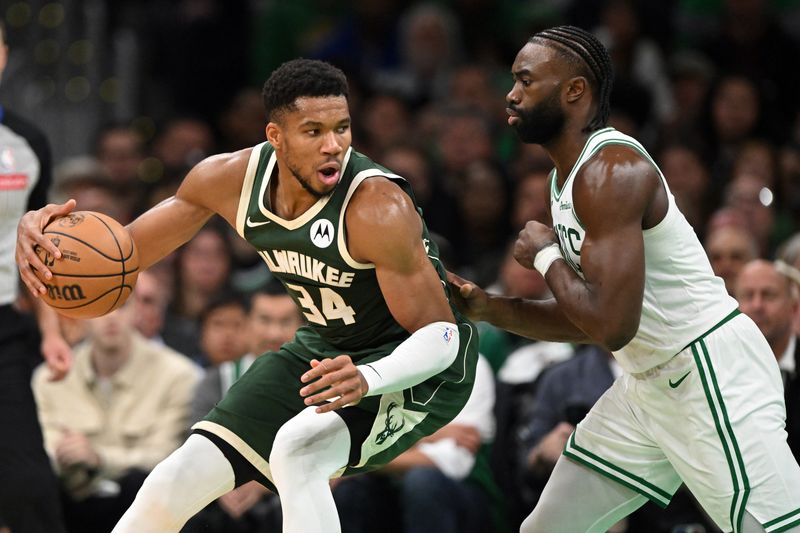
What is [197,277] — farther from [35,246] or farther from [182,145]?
[35,246]

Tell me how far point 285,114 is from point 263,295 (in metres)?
3.08

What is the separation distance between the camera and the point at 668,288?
4.90m

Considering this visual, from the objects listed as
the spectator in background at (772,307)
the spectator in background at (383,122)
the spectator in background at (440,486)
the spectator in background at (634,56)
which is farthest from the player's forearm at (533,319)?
the spectator in background at (634,56)

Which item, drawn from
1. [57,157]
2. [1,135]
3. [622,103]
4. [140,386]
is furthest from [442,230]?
[1,135]

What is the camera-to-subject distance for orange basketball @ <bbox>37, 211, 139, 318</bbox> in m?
5.09

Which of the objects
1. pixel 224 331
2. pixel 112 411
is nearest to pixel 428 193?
pixel 224 331

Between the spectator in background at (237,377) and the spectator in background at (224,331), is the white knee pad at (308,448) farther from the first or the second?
the spectator in background at (224,331)

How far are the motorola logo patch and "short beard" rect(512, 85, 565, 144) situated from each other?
2.65ft

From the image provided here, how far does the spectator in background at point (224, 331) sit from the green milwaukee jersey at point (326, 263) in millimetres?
3104

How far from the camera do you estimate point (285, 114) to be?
5.09 meters

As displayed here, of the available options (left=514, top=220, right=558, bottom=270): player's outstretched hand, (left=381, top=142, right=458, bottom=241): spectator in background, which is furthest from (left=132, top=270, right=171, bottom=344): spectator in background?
(left=514, top=220, right=558, bottom=270): player's outstretched hand

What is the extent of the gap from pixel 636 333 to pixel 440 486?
8.93 ft

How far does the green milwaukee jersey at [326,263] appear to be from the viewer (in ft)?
16.6

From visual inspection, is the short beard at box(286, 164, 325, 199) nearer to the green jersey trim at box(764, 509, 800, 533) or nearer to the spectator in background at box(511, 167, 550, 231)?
the green jersey trim at box(764, 509, 800, 533)
